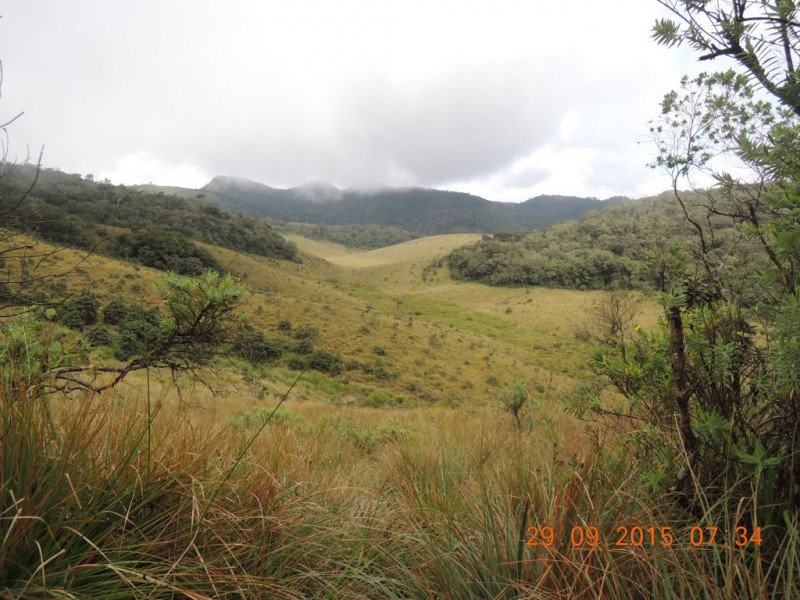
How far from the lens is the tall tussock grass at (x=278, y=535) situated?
134 cm

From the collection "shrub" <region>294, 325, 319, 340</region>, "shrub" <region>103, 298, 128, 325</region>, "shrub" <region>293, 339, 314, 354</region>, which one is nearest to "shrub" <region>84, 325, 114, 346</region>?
"shrub" <region>103, 298, 128, 325</region>

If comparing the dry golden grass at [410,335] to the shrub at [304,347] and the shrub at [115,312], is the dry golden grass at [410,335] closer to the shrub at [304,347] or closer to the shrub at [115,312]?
the shrub at [304,347]

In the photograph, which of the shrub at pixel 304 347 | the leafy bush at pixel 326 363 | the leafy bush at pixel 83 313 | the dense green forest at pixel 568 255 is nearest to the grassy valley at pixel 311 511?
the leafy bush at pixel 326 363

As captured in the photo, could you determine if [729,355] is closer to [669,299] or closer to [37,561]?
[669,299]

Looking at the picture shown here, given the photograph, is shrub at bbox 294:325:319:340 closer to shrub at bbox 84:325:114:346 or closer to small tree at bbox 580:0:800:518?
shrub at bbox 84:325:114:346

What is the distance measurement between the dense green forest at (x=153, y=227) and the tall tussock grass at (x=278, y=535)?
78.4ft

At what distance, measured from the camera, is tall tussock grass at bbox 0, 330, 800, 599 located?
4.38 ft

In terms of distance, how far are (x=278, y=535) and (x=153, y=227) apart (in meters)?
50.1

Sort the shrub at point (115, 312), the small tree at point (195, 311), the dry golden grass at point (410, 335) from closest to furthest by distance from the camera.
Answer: the small tree at point (195, 311) < the dry golden grass at point (410, 335) < the shrub at point (115, 312)

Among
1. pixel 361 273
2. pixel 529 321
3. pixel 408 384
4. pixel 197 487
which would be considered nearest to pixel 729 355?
pixel 197 487

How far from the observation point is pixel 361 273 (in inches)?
3221

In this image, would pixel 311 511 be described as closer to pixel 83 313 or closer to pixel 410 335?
pixel 83 313

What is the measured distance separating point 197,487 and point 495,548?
1420 mm

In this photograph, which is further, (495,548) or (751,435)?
(751,435)
